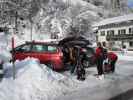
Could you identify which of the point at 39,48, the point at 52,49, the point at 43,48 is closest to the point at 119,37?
the point at 39,48

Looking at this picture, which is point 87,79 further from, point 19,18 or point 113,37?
point 19,18

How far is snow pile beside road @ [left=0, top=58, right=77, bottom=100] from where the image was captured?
10.9 metres

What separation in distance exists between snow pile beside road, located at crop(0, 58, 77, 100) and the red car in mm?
3215

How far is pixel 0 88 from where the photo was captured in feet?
36.7

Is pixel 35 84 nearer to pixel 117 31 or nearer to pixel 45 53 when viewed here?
pixel 45 53

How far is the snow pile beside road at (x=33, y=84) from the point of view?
10.9 metres

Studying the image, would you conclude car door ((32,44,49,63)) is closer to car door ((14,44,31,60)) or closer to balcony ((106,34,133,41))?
car door ((14,44,31,60))

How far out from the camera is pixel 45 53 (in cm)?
1789

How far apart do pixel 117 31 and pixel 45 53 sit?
67.5 meters

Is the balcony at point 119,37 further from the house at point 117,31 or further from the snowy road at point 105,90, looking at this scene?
the snowy road at point 105,90

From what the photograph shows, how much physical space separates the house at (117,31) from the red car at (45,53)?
184 ft

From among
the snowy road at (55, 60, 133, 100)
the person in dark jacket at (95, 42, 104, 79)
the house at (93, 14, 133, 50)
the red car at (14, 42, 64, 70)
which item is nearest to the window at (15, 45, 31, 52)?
the red car at (14, 42, 64, 70)

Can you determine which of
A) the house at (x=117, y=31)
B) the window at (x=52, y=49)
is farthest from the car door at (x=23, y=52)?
the house at (x=117, y=31)

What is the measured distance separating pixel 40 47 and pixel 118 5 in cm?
13124
